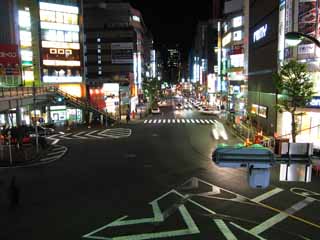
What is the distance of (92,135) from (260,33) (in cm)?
2752

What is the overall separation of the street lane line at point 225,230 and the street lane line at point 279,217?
93 cm

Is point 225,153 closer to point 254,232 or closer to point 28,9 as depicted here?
point 254,232

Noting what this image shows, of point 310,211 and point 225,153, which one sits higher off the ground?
point 225,153

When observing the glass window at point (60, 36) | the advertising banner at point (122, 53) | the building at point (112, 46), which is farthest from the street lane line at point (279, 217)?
the advertising banner at point (122, 53)

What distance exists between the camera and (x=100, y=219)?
585 inches

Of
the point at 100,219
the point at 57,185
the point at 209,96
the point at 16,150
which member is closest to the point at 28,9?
the point at 16,150

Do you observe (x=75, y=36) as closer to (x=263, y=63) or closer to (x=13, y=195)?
(x=263, y=63)

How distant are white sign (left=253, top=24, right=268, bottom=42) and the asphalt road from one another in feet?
81.5

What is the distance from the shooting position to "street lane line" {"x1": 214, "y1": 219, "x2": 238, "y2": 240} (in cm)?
1293

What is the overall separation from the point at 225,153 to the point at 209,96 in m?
111

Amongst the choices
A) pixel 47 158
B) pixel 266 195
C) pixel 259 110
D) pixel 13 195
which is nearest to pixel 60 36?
pixel 47 158

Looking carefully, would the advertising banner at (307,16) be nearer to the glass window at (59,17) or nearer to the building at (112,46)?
the glass window at (59,17)

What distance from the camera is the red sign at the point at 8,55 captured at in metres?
30.7

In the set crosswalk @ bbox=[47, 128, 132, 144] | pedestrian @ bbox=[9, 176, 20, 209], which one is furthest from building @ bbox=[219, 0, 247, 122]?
pedestrian @ bbox=[9, 176, 20, 209]
